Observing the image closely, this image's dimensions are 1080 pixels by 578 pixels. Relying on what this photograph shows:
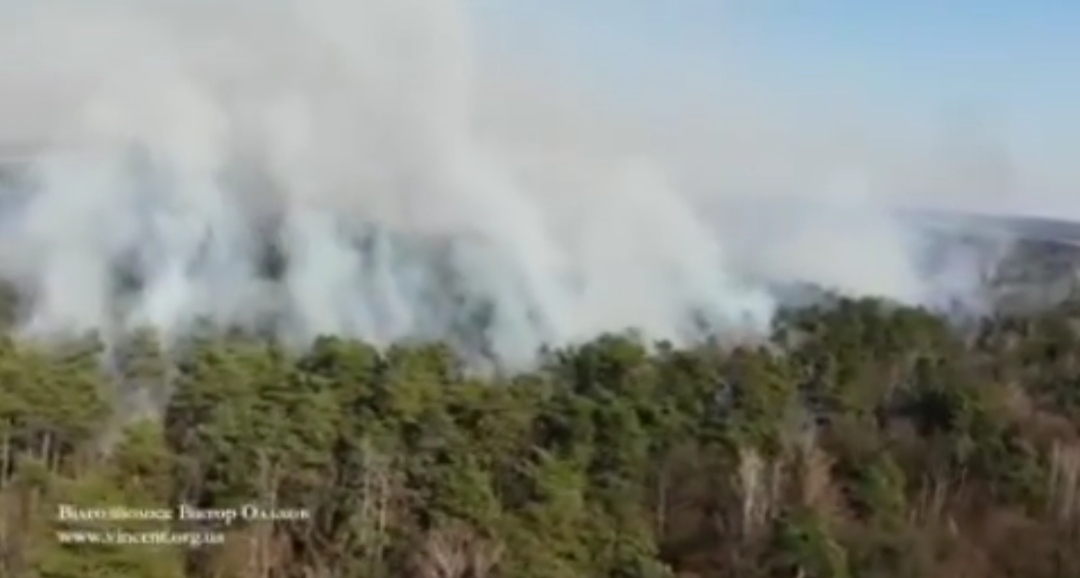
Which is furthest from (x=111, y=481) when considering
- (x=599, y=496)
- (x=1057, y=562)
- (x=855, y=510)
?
(x=1057, y=562)

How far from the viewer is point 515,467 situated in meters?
15.9

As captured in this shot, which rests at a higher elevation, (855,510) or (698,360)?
(698,360)

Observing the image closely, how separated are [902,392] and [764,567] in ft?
29.3

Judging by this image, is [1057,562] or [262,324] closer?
[1057,562]

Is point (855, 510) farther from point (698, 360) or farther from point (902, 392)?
point (902, 392)

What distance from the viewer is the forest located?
14.2m

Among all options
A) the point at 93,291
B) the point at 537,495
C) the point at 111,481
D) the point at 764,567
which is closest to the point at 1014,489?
the point at 764,567

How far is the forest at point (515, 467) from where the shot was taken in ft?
46.6

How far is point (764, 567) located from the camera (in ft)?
50.1

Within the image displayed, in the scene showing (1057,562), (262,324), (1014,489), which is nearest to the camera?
(1057,562)

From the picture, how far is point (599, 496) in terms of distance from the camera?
54.1 ft

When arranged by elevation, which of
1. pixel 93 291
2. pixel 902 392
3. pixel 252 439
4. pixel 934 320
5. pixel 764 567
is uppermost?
pixel 93 291

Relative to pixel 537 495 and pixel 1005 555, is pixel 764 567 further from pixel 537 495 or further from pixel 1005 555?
pixel 1005 555

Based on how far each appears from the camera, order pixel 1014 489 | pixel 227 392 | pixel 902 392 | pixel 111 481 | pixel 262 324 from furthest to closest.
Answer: pixel 262 324
pixel 902 392
pixel 1014 489
pixel 227 392
pixel 111 481
